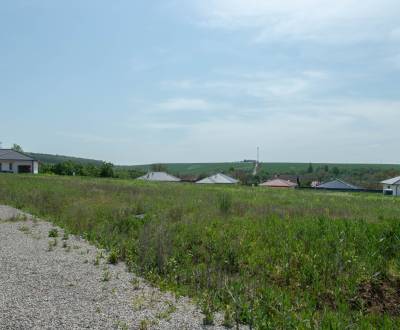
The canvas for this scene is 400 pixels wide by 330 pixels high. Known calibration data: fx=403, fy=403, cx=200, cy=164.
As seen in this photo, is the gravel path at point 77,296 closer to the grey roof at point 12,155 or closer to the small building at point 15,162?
the small building at point 15,162

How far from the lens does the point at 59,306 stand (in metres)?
6.05

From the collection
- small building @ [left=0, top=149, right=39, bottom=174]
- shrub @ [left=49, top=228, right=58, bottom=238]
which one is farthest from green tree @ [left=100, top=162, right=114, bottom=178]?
shrub @ [left=49, top=228, right=58, bottom=238]

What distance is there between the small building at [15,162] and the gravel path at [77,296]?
68.7m

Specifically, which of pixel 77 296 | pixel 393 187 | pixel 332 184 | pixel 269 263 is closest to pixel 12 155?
pixel 332 184

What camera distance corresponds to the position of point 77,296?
21.5 feet

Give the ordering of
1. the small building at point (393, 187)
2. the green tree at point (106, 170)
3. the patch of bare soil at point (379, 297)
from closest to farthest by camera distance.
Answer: the patch of bare soil at point (379, 297) < the small building at point (393, 187) < the green tree at point (106, 170)

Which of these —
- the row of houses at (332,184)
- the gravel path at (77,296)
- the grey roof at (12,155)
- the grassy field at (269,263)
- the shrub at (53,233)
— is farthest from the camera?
the grey roof at (12,155)

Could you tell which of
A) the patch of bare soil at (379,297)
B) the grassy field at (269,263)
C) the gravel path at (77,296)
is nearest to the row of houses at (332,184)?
the grassy field at (269,263)

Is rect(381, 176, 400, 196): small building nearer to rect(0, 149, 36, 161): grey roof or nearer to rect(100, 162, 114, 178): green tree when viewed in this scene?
rect(100, 162, 114, 178): green tree

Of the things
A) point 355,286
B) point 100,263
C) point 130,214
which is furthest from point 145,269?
point 130,214

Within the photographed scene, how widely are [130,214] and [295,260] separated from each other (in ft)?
25.5

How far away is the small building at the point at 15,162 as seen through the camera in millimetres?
72312

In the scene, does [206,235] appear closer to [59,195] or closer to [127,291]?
[127,291]

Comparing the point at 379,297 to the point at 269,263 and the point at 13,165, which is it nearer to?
the point at 269,263
